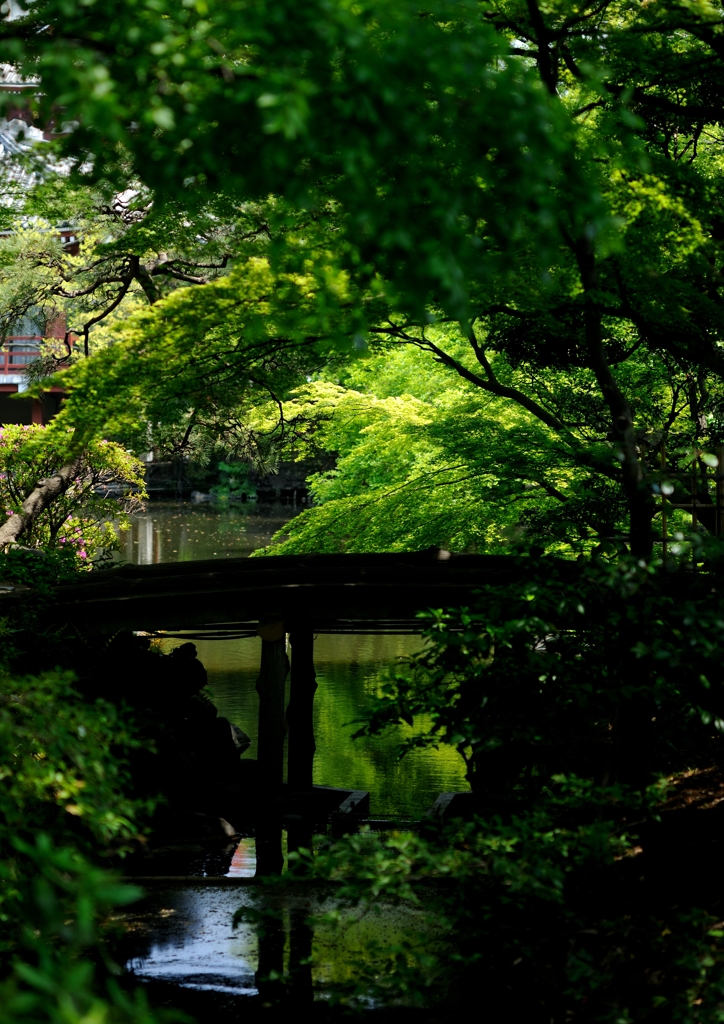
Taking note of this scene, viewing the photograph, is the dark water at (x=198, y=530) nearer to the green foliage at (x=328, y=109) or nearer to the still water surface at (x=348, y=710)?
the still water surface at (x=348, y=710)

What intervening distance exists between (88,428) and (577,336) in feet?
14.7

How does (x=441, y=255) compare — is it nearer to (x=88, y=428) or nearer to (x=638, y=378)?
(x=88, y=428)

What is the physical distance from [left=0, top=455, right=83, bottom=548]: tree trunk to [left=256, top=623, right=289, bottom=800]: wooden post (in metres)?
5.11

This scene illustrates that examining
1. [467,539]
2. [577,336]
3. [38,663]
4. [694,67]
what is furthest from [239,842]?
[694,67]

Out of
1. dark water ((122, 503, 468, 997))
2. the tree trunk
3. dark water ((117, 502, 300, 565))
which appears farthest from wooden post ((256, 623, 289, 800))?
dark water ((117, 502, 300, 565))

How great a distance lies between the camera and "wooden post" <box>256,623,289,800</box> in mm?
12961

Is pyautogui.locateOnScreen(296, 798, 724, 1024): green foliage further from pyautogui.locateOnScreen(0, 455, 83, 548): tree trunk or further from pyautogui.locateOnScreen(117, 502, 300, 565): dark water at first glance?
pyautogui.locateOnScreen(117, 502, 300, 565): dark water

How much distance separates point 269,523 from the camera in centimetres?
4447

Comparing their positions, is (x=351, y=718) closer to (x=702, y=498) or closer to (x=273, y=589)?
(x=273, y=589)

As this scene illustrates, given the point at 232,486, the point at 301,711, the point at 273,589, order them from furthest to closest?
the point at 232,486 < the point at 301,711 < the point at 273,589

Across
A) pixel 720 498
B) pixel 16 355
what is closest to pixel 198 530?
pixel 16 355

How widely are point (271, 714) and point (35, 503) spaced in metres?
5.55

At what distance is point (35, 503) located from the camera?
16203mm

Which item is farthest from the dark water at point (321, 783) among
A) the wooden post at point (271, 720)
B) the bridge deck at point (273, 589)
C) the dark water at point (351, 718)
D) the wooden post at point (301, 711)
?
the bridge deck at point (273, 589)
